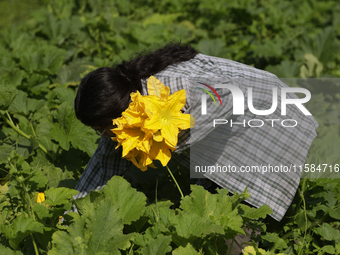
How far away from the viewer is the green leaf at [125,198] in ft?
5.97

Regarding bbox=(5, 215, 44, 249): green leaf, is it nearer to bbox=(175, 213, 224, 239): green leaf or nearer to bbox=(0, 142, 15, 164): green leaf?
bbox=(175, 213, 224, 239): green leaf

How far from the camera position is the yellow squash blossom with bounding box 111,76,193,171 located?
65.9 inches

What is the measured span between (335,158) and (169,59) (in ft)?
4.13

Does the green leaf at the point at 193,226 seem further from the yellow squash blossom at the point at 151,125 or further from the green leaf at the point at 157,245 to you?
the yellow squash blossom at the point at 151,125

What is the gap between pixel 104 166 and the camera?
2.45 meters

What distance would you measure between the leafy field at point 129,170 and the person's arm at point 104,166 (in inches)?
7.5

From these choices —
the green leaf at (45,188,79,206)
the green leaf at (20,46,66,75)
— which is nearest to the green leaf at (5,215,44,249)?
the green leaf at (45,188,79,206)

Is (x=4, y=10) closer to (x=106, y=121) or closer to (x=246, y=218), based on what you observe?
(x=106, y=121)

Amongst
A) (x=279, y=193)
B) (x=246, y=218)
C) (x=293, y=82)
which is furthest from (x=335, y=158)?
(x=293, y=82)

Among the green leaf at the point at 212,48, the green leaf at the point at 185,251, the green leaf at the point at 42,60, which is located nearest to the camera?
the green leaf at the point at 185,251

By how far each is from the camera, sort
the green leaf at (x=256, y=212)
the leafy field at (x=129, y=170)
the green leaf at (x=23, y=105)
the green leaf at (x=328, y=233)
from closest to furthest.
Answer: the leafy field at (x=129, y=170), the green leaf at (x=256, y=212), the green leaf at (x=328, y=233), the green leaf at (x=23, y=105)

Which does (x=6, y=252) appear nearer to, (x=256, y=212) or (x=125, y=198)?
(x=125, y=198)

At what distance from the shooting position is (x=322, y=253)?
235cm

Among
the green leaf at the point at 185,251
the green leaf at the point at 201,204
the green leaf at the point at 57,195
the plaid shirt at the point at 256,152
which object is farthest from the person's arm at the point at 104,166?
the green leaf at the point at 185,251
